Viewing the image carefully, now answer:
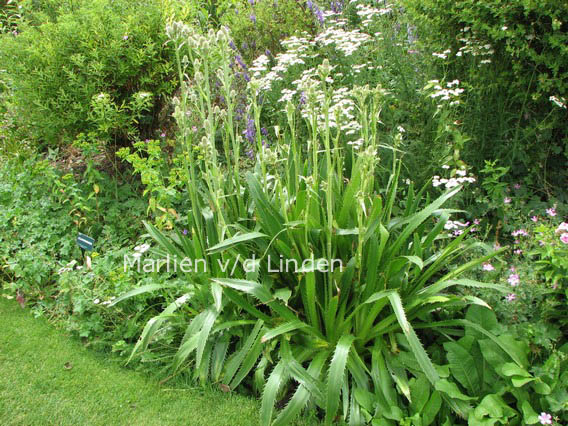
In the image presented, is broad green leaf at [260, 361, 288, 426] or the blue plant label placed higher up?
the blue plant label

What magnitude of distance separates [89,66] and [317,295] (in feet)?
8.96

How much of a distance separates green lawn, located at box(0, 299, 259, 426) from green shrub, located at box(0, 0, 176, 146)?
1.89m

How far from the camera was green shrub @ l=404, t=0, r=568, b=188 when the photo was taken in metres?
3.13

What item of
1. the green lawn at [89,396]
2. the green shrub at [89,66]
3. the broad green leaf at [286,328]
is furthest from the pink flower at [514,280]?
the green shrub at [89,66]

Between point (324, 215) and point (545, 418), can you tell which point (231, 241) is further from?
point (545, 418)

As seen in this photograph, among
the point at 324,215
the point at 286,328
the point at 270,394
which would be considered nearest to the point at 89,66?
the point at 324,215

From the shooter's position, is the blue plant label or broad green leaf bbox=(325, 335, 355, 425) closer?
broad green leaf bbox=(325, 335, 355, 425)

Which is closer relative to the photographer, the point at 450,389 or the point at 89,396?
the point at 450,389

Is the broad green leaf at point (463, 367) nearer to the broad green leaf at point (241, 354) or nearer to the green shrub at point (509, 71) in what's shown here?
the broad green leaf at point (241, 354)

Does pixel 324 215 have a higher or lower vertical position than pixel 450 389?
higher

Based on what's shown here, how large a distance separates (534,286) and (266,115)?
9.48 ft

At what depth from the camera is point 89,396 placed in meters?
2.71

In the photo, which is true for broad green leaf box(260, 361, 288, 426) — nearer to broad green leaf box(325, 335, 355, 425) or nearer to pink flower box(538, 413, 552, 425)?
broad green leaf box(325, 335, 355, 425)

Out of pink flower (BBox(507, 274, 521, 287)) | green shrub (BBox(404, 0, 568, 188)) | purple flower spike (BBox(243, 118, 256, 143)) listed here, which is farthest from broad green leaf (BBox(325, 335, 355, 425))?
purple flower spike (BBox(243, 118, 256, 143))
